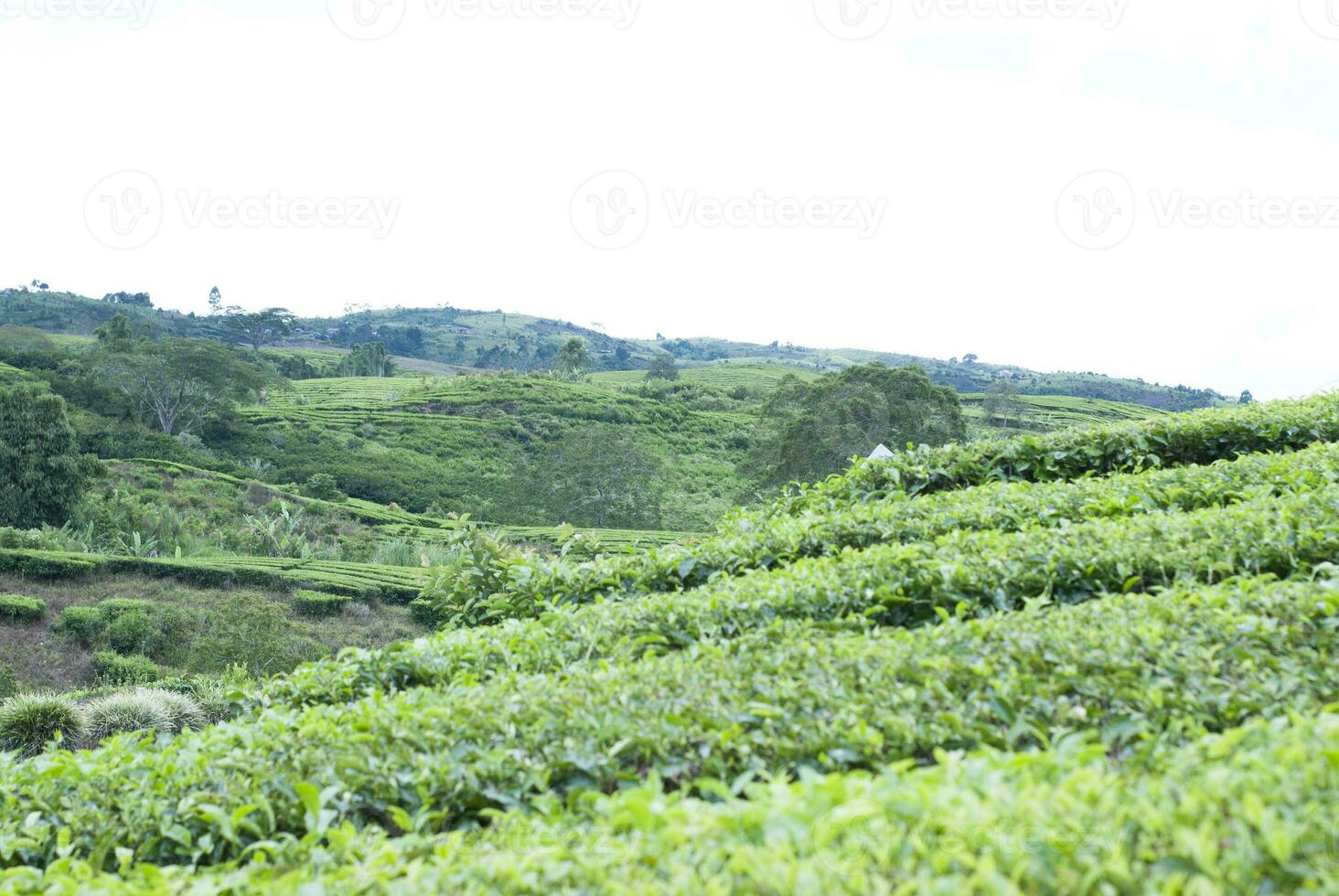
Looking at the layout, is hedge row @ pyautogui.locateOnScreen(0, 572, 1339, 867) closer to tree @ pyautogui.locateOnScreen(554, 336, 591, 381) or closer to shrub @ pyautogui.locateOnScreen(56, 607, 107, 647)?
shrub @ pyautogui.locateOnScreen(56, 607, 107, 647)

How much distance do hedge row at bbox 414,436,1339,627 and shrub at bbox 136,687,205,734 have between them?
3.89 meters

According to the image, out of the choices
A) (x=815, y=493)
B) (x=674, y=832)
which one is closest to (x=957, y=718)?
(x=674, y=832)

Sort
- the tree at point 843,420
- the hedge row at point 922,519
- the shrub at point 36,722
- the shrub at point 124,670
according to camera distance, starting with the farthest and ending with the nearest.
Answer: the tree at point 843,420 → the shrub at point 124,670 → the shrub at point 36,722 → the hedge row at point 922,519

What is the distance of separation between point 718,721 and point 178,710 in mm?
6747

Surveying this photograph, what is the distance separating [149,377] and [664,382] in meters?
26.6

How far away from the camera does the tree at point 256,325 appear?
237ft

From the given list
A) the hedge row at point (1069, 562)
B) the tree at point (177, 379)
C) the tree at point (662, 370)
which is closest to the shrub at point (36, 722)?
the hedge row at point (1069, 562)

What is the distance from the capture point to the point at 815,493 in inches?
247

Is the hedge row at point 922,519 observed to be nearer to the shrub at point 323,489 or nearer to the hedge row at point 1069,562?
the hedge row at point 1069,562

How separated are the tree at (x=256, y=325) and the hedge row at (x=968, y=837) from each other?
7619cm

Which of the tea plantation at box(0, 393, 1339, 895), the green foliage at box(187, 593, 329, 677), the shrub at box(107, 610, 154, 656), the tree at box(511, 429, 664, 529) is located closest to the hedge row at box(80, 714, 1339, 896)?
the tea plantation at box(0, 393, 1339, 895)

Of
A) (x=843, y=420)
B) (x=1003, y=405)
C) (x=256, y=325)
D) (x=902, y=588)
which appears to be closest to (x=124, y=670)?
(x=902, y=588)

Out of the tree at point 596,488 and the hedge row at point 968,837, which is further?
the tree at point 596,488

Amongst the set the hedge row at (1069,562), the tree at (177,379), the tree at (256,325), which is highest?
the tree at (256,325)
